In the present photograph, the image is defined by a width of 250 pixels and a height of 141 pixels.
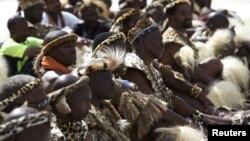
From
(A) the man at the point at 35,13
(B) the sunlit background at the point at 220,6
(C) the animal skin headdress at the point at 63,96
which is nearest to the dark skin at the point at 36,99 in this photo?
(C) the animal skin headdress at the point at 63,96

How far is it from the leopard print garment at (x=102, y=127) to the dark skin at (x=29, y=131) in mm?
1118

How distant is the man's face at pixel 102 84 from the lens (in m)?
4.72

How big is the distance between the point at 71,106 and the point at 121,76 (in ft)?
4.70

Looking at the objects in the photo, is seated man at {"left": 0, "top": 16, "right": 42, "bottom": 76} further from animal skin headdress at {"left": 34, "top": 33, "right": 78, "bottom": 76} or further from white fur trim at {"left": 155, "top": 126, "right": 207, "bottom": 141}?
white fur trim at {"left": 155, "top": 126, "right": 207, "bottom": 141}

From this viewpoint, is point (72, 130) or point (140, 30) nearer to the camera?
point (72, 130)

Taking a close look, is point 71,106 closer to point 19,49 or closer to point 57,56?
point 57,56

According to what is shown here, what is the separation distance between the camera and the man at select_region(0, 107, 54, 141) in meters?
3.22

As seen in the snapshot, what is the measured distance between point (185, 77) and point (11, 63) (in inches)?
68.3

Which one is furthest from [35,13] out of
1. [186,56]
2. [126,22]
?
[186,56]

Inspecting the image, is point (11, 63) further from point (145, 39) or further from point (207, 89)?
point (207, 89)

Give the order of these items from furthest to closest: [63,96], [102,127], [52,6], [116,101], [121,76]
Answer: [52,6], [121,76], [116,101], [102,127], [63,96]

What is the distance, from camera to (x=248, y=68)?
8336 mm

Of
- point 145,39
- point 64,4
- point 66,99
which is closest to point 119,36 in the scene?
point 145,39

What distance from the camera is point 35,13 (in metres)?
7.48
